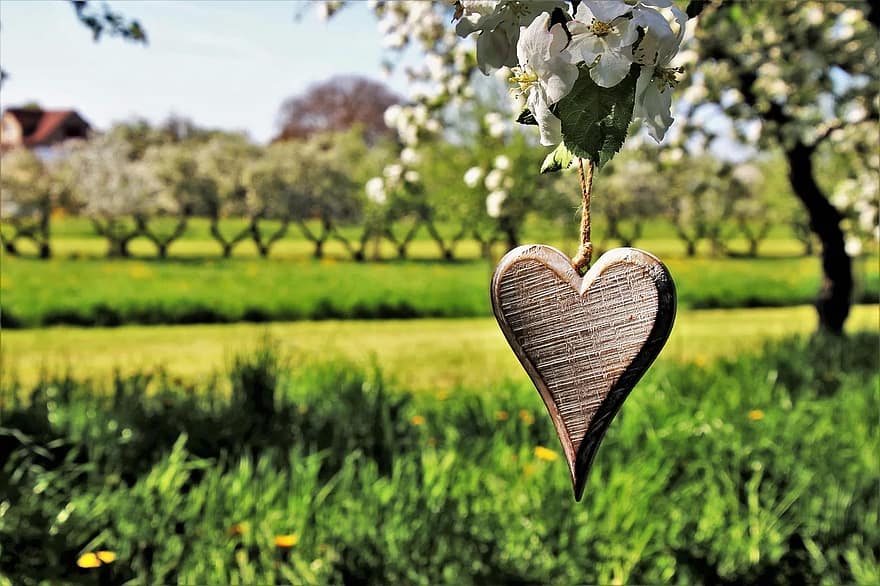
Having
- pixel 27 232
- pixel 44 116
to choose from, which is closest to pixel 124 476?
pixel 27 232

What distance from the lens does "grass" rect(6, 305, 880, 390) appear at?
7.02m

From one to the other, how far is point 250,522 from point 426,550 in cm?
58

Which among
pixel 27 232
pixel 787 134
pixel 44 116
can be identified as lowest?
pixel 27 232

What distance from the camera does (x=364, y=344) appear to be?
8969mm

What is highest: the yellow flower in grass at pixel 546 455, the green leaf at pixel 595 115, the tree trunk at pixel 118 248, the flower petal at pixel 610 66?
the flower petal at pixel 610 66

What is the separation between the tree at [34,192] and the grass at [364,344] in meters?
4.87

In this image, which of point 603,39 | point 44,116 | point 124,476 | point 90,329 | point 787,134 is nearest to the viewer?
point 603,39

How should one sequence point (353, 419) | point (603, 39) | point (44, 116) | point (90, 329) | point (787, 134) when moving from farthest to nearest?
point (44, 116)
point (90, 329)
point (787, 134)
point (353, 419)
point (603, 39)

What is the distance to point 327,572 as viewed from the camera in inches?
103

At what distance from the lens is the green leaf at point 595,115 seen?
30.0 inches

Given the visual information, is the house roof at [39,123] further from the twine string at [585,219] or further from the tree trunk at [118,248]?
the twine string at [585,219]

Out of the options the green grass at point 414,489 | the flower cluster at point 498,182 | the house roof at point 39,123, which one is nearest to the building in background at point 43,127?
the house roof at point 39,123

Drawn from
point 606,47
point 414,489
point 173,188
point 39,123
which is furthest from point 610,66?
point 39,123

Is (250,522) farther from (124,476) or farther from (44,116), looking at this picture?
(44,116)
